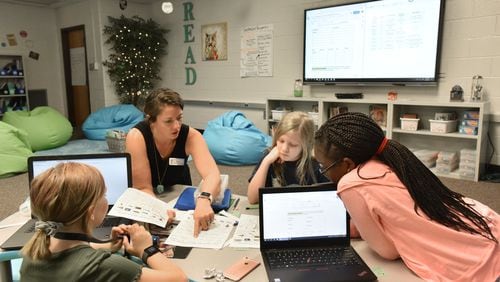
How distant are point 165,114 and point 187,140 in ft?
0.77

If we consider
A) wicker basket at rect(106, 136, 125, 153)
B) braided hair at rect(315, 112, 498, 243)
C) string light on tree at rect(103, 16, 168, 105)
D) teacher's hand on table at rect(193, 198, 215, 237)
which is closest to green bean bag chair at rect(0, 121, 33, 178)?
wicker basket at rect(106, 136, 125, 153)

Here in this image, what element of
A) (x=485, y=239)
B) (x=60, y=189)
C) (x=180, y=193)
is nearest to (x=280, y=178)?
(x=180, y=193)

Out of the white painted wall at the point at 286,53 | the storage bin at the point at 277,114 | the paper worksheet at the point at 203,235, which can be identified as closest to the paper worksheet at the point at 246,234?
the paper worksheet at the point at 203,235

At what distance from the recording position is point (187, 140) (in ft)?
6.79

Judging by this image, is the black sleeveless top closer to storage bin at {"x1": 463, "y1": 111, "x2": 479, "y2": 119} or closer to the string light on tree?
storage bin at {"x1": 463, "y1": 111, "x2": 479, "y2": 119}

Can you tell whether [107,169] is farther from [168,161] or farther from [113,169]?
[168,161]

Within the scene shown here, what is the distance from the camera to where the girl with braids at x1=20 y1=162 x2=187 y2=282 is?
918 mm

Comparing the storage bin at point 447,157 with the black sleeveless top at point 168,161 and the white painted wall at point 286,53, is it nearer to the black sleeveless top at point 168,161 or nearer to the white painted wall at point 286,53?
the white painted wall at point 286,53

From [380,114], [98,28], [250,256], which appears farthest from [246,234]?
[98,28]

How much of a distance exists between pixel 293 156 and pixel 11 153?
3.74 metres

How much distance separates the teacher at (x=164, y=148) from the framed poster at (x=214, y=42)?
4113 mm

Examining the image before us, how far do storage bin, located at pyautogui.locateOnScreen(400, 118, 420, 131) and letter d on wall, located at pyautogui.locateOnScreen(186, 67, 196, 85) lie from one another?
3.58m

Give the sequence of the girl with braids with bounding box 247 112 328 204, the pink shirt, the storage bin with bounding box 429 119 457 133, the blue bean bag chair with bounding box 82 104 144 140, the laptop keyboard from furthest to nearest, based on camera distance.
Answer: the blue bean bag chair with bounding box 82 104 144 140
the storage bin with bounding box 429 119 457 133
the girl with braids with bounding box 247 112 328 204
the laptop keyboard
the pink shirt

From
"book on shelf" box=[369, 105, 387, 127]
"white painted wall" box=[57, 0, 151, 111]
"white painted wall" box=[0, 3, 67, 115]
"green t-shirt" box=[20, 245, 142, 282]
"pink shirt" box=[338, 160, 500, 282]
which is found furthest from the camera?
"white painted wall" box=[0, 3, 67, 115]
